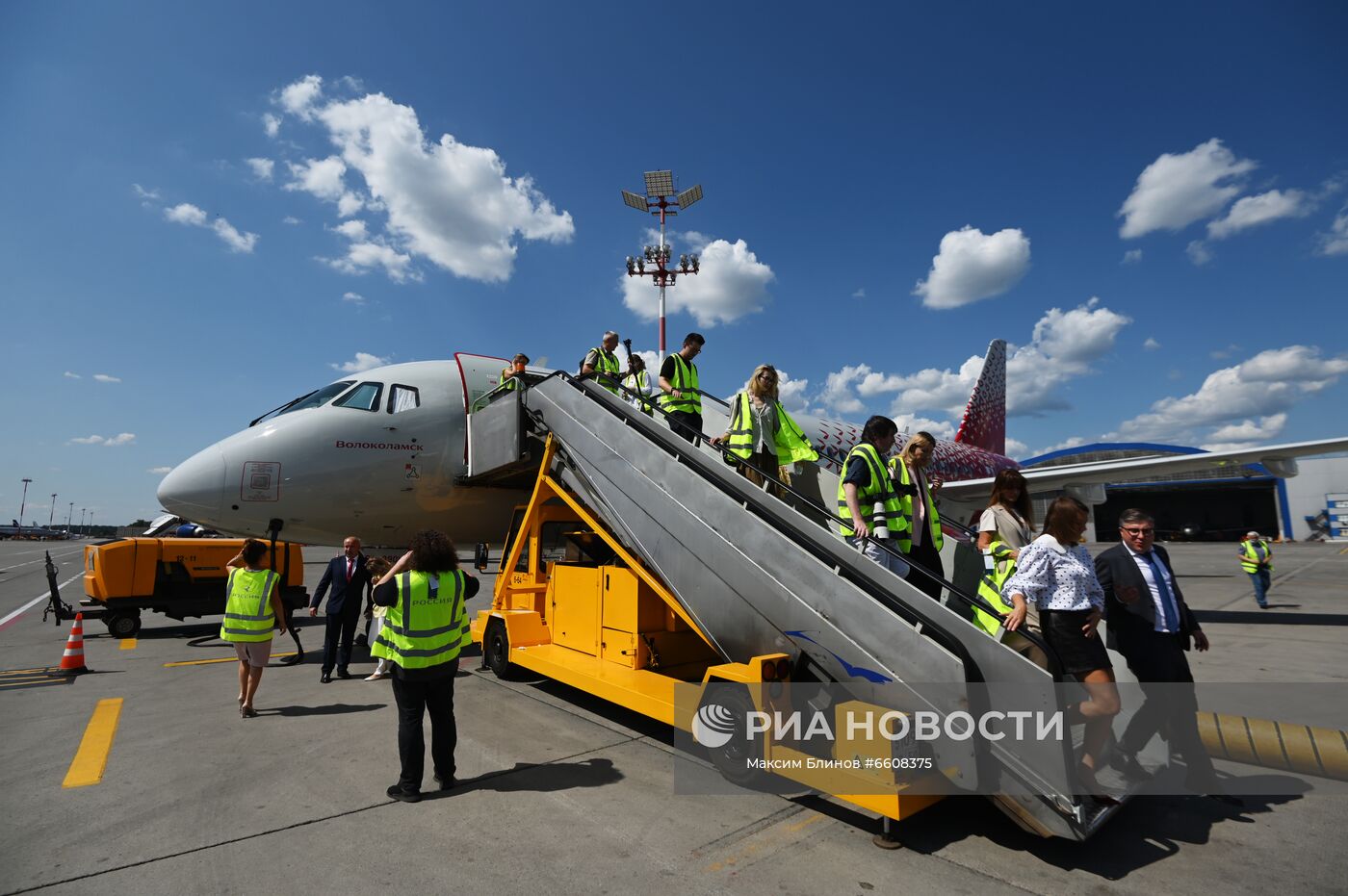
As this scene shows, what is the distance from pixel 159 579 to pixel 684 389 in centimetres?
946

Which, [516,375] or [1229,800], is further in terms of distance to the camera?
[516,375]

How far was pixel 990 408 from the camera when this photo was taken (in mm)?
23203

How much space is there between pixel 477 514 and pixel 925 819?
21.6ft

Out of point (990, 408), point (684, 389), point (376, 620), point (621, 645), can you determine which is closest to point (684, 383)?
point (684, 389)

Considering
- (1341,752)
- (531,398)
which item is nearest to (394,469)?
(531,398)

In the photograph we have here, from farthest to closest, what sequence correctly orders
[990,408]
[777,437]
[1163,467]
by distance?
[990,408], [1163,467], [777,437]

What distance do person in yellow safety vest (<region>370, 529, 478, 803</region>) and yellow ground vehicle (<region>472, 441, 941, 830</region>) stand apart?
4.45ft

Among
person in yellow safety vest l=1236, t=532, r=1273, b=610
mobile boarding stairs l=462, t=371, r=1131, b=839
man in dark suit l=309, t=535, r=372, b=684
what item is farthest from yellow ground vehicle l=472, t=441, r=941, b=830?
person in yellow safety vest l=1236, t=532, r=1273, b=610

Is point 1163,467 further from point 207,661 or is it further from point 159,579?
point 159,579

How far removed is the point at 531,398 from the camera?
22.7ft

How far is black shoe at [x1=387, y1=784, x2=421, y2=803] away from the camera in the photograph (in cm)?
402

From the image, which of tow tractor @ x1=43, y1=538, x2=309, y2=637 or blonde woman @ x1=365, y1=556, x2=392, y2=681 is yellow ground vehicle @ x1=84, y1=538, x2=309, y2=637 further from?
blonde woman @ x1=365, y1=556, x2=392, y2=681

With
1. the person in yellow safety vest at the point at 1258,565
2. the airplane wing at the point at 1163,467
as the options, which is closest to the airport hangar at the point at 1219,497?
the person in yellow safety vest at the point at 1258,565

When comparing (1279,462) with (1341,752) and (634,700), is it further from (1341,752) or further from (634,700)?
(634,700)
